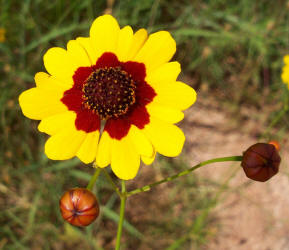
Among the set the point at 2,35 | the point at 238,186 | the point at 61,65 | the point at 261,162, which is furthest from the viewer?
the point at 238,186

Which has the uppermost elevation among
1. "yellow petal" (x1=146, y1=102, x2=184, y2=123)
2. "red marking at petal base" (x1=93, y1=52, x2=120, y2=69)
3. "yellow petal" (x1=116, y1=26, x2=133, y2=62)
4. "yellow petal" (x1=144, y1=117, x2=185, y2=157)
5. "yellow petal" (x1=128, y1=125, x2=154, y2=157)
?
"yellow petal" (x1=116, y1=26, x2=133, y2=62)

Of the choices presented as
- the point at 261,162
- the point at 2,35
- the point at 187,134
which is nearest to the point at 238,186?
the point at 187,134

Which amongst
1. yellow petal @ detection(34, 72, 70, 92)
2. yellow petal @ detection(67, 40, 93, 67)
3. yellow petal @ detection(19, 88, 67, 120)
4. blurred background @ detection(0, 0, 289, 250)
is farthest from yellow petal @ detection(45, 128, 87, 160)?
blurred background @ detection(0, 0, 289, 250)

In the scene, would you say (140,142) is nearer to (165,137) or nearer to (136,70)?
(165,137)

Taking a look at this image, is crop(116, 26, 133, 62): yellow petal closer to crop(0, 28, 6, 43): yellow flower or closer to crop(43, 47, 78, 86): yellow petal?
crop(43, 47, 78, 86): yellow petal

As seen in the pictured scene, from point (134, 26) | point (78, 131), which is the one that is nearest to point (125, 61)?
point (78, 131)
